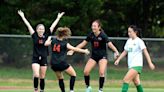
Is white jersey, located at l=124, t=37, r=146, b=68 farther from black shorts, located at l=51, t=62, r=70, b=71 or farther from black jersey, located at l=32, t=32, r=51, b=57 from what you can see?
black jersey, located at l=32, t=32, r=51, b=57

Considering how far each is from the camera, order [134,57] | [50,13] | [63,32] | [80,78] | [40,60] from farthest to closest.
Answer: [50,13], [80,78], [40,60], [63,32], [134,57]

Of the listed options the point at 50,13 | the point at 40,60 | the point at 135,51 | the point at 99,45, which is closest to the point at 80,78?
the point at 50,13

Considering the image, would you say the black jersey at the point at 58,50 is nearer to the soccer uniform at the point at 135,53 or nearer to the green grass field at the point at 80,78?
the soccer uniform at the point at 135,53

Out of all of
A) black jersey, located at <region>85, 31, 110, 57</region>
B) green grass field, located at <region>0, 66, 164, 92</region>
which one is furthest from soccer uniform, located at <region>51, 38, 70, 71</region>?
green grass field, located at <region>0, 66, 164, 92</region>

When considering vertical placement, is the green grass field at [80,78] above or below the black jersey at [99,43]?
below

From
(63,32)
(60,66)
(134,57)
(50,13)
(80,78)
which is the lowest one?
(80,78)

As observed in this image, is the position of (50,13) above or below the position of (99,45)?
above

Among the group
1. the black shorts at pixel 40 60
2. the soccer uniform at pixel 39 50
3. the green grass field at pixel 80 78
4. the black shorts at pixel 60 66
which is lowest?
the green grass field at pixel 80 78

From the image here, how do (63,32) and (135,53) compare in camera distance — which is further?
(63,32)

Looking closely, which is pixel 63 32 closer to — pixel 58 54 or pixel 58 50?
pixel 58 50

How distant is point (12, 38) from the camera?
23453mm

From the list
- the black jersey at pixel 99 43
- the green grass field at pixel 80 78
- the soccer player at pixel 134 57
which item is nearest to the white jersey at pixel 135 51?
the soccer player at pixel 134 57

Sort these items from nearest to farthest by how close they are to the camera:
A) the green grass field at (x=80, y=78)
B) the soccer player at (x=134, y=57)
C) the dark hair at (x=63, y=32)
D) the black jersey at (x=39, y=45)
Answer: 1. the soccer player at (x=134, y=57)
2. the dark hair at (x=63, y=32)
3. the black jersey at (x=39, y=45)
4. the green grass field at (x=80, y=78)

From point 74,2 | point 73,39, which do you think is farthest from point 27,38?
point 74,2
